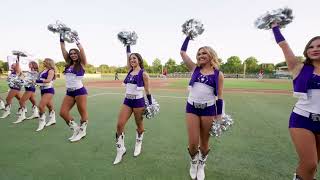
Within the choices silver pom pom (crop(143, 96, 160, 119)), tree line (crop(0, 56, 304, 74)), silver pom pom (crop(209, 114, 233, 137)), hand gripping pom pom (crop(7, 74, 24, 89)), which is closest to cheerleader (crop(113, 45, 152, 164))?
silver pom pom (crop(143, 96, 160, 119))

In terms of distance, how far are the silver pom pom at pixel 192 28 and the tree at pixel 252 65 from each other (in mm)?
89664

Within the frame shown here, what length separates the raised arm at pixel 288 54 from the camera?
3.13 m

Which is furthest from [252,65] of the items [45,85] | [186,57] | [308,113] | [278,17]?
[308,113]

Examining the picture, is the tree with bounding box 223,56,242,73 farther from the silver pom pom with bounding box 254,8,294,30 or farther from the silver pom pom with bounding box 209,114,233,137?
the silver pom pom with bounding box 254,8,294,30

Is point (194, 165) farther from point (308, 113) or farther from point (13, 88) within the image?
point (13, 88)

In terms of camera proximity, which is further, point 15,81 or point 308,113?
point 15,81

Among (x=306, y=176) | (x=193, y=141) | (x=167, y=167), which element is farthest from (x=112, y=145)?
(x=306, y=176)

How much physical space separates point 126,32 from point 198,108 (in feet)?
8.46

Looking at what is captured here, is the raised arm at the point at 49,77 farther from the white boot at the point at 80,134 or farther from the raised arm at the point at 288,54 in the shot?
the raised arm at the point at 288,54

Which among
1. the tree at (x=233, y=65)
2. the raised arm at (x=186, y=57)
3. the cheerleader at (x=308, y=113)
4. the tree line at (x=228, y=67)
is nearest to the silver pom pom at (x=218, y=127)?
the raised arm at (x=186, y=57)

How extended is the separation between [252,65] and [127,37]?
95746 millimetres

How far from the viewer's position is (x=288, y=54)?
3248 millimetres

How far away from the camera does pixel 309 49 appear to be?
121 inches

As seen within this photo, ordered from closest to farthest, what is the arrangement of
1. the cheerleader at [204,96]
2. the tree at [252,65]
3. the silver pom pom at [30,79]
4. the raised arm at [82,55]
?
the cheerleader at [204,96] → the raised arm at [82,55] → the silver pom pom at [30,79] → the tree at [252,65]
